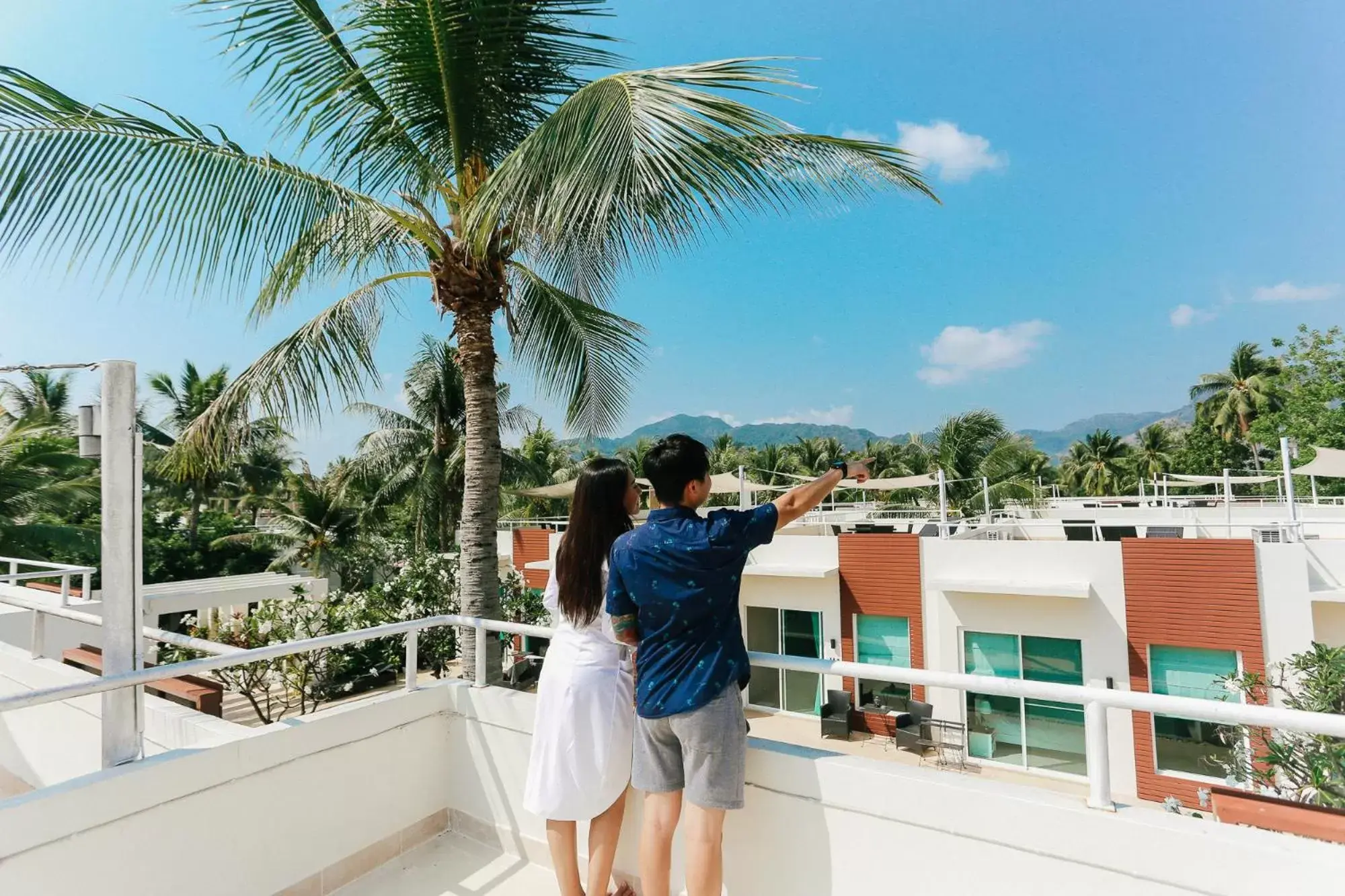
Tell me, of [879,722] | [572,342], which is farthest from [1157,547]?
[572,342]

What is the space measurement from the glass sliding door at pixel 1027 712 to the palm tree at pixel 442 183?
8089 millimetres

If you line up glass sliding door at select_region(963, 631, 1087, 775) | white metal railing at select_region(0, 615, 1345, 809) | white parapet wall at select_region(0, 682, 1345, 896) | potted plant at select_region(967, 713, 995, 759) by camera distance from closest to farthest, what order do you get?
white metal railing at select_region(0, 615, 1345, 809) → white parapet wall at select_region(0, 682, 1345, 896) → glass sliding door at select_region(963, 631, 1087, 775) → potted plant at select_region(967, 713, 995, 759)

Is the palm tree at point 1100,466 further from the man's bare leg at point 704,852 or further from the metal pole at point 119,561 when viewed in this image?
the metal pole at point 119,561

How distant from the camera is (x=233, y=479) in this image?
25.5 meters

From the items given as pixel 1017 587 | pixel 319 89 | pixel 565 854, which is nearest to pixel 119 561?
pixel 565 854

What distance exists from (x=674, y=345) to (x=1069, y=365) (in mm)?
178028

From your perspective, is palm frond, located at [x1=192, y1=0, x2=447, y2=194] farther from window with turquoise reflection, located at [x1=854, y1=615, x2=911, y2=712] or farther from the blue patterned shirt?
window with turquoise reflection, located at [x1=854, y1=615, x2=911, y2=712]

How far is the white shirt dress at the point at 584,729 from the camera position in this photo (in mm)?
2055

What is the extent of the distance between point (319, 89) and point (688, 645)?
Result: 184 inches

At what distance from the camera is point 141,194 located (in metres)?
3.64

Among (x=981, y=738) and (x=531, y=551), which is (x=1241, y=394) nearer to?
(x=981, y=738)

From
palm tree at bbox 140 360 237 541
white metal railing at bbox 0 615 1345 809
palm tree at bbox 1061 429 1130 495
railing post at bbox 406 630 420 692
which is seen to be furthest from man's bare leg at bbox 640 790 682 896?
palm tree at bbox 1061 429 1130 495

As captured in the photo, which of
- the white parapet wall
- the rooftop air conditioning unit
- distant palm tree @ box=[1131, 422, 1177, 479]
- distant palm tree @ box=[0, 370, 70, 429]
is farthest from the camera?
distant palm tree @ box=[1131, 422, 1177, 479]

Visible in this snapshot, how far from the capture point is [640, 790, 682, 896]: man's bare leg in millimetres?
1836
